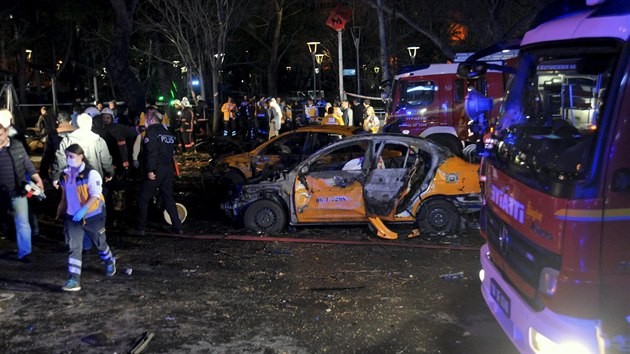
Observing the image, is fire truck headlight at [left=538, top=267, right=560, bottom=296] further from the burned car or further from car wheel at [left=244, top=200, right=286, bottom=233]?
car wheel at [left=244, top=200, right=286, bottom=233]

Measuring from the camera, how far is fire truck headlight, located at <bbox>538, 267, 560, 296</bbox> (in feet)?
11.5

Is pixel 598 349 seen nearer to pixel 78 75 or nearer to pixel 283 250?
pixel 283 250

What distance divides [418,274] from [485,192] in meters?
2.15

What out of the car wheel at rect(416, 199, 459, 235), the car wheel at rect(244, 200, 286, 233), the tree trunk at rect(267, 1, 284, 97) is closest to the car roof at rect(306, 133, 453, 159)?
the car wheel at rect(416, 199, 459, 235)

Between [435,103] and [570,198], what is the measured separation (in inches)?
440

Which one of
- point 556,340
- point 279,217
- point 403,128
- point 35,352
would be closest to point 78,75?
point 403,128

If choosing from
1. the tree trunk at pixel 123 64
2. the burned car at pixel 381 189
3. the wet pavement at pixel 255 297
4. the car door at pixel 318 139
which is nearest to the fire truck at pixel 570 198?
the wet pavement at pixel 255 297

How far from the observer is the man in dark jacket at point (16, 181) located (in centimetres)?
722

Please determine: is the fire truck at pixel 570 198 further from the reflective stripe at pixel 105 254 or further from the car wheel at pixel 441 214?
the reflective stripe at pixel 105 254

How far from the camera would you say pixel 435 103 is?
14.3m

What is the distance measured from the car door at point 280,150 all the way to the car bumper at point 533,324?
7026mm

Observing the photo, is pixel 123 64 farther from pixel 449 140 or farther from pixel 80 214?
pixel 80 214

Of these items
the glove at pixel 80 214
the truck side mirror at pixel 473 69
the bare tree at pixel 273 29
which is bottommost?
the glove at pixel 80 214

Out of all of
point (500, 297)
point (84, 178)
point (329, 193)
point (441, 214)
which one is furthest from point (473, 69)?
point (84, 178)
